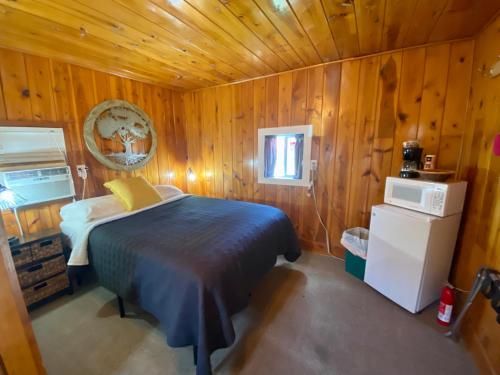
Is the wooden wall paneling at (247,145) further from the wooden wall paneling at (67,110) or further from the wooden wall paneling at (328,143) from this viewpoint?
the wooden wall paneling at (67,110)

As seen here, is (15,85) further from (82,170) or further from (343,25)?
(343,25)

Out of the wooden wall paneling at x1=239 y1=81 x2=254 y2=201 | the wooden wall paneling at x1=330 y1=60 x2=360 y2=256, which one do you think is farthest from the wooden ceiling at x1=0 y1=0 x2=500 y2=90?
the wooden wall paneling at x1=239 y1=81 x2=254 y2=201

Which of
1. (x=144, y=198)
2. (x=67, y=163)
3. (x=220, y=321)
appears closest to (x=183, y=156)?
(x=144, y=198)

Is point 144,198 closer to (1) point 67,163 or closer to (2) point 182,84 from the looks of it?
(1) point 67,163

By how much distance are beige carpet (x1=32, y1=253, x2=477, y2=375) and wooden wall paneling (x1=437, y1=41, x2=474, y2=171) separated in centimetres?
143

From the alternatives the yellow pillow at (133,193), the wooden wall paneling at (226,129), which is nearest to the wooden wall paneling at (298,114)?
the wooden wall paneling at (226,129)

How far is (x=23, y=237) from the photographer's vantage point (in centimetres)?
185

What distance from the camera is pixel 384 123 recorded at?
2.18m

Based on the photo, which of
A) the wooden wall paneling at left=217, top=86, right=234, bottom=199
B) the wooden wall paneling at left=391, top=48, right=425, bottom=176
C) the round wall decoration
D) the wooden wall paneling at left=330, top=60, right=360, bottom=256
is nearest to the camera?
the wooden wall paneling at left=391, top=48, right=425, bottom=176

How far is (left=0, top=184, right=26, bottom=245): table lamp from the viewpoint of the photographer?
1659mm

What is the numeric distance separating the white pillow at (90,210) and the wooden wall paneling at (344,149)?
2464 mm

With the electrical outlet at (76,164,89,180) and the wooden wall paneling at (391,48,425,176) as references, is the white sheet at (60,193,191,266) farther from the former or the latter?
the wooden wall paneling at (391,48,425,176)

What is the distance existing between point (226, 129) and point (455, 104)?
257 cm

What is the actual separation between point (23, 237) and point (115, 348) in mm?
1331
